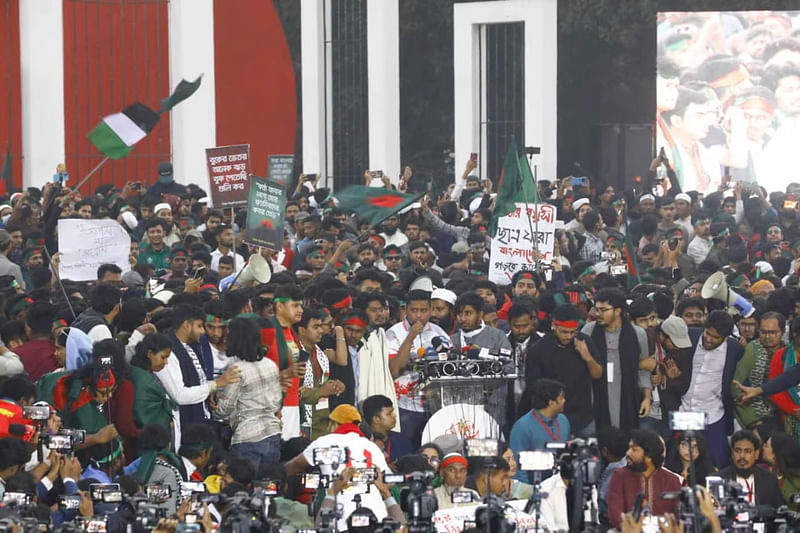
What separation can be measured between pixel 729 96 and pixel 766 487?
1836 cm

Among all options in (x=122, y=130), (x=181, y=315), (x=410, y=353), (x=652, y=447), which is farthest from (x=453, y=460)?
(x=122, y=130)

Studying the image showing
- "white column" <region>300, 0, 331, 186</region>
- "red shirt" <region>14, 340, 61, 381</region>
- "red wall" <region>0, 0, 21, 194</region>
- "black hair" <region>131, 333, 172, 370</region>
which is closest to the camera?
"black hair" <region>131, 333, 172, 370</region>

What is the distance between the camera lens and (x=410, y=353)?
506 inches

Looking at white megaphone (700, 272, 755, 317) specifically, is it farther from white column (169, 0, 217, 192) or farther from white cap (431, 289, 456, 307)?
white column (169, 0, 217, 192)

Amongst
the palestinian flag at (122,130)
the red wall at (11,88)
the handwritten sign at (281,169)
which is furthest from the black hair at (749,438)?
the red wall at (11,88)

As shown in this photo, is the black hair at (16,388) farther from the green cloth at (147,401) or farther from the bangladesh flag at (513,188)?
the bangladesh flag at (513,188)

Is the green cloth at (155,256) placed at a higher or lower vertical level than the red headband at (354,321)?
higher

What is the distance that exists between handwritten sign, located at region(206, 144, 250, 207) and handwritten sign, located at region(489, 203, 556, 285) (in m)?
2.55

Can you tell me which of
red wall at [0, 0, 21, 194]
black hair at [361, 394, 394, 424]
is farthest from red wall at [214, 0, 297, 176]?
black hair at [361, 394, 394, 424]

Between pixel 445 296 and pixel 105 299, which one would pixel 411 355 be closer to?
pixel 445 296

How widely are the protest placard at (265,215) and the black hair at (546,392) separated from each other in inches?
182

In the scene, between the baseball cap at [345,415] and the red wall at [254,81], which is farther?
the red wall at [254,81]

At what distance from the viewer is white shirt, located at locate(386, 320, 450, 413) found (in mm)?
12766

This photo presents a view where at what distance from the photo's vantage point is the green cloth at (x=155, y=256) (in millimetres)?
17094
